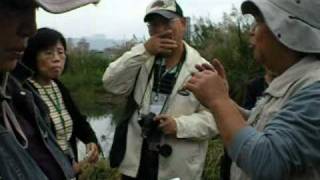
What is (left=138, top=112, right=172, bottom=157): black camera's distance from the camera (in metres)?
3.37

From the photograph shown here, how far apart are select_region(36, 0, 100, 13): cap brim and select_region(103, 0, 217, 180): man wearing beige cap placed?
6.28ft

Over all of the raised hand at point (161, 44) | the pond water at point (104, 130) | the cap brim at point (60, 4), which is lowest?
the pond water at point (104, 130)

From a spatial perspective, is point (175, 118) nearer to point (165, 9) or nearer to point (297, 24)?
point (165, 9)

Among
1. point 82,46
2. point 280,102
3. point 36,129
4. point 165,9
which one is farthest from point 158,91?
point 82,46

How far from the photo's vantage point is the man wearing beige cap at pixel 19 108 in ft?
5.01

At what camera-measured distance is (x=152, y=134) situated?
343 cm

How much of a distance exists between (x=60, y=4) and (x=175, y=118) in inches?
78.8

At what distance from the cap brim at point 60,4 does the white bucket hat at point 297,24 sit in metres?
0.82

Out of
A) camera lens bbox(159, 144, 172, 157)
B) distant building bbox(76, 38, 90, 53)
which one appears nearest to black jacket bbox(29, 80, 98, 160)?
camera lens bbox(159, 144, 172, 157)

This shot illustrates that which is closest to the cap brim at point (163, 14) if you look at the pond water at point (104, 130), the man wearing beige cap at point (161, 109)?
the man wearing beige cap at point (161, 109)

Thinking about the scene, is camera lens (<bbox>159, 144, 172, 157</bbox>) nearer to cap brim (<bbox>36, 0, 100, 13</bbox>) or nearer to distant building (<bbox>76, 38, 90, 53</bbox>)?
cap brim (<bbox>36, 0, 100, 13</bbox>)

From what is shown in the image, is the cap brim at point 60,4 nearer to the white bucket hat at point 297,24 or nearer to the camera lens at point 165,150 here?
the white bucket hat at point 297,24

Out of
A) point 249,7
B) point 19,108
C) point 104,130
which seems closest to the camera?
point 19,108

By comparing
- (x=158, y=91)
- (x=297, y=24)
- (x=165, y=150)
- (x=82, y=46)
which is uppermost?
(x=297, y=24)
